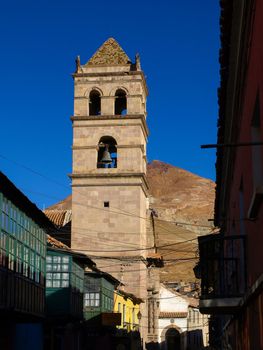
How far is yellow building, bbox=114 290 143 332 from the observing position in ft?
134

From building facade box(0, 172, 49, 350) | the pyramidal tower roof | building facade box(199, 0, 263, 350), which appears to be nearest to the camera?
building facade box(199, 0, 263, 350)

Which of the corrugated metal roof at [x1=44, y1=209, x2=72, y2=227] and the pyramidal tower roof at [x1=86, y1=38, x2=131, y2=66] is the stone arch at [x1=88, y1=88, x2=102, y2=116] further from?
the corrugated metal roof at [x1=44, y1=209, x2=72, y2=227]

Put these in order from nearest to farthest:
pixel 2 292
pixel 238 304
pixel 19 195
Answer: pixel 238 304 → pixel 2 292 → pixel 19 195

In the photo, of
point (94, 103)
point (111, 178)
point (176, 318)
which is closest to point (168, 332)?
point (176, 318)

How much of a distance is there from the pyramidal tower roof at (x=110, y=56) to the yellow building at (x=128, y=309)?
15.8 meters

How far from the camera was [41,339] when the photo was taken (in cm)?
2627

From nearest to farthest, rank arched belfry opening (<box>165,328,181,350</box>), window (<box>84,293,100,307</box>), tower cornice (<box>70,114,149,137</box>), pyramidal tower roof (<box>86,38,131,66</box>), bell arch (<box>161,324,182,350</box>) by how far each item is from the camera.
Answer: window (<box>84,293,100,307</box>), tower cornice (<box>70,114,149,137</box>), pyramidal tower roof (<box>86,38,131,66</box>), bell arch (<box>161,324,182,350</box>), arched belfry opening (<box>165,328,181,350</box>)

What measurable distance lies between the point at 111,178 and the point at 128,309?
8761 millimetres

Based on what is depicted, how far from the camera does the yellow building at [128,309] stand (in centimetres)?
4081

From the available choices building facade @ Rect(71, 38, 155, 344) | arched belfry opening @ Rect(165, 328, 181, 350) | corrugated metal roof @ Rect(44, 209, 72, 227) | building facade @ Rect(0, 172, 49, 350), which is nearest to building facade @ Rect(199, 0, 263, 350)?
building facade @ Rect(0, 172, 49, 350)

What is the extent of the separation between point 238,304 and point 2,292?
33.1 feet

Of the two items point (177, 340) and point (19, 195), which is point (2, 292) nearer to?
point (19, 195)

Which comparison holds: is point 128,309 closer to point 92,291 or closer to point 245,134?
point 92,291

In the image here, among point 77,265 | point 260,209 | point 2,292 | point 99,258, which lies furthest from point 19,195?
point 99,258
